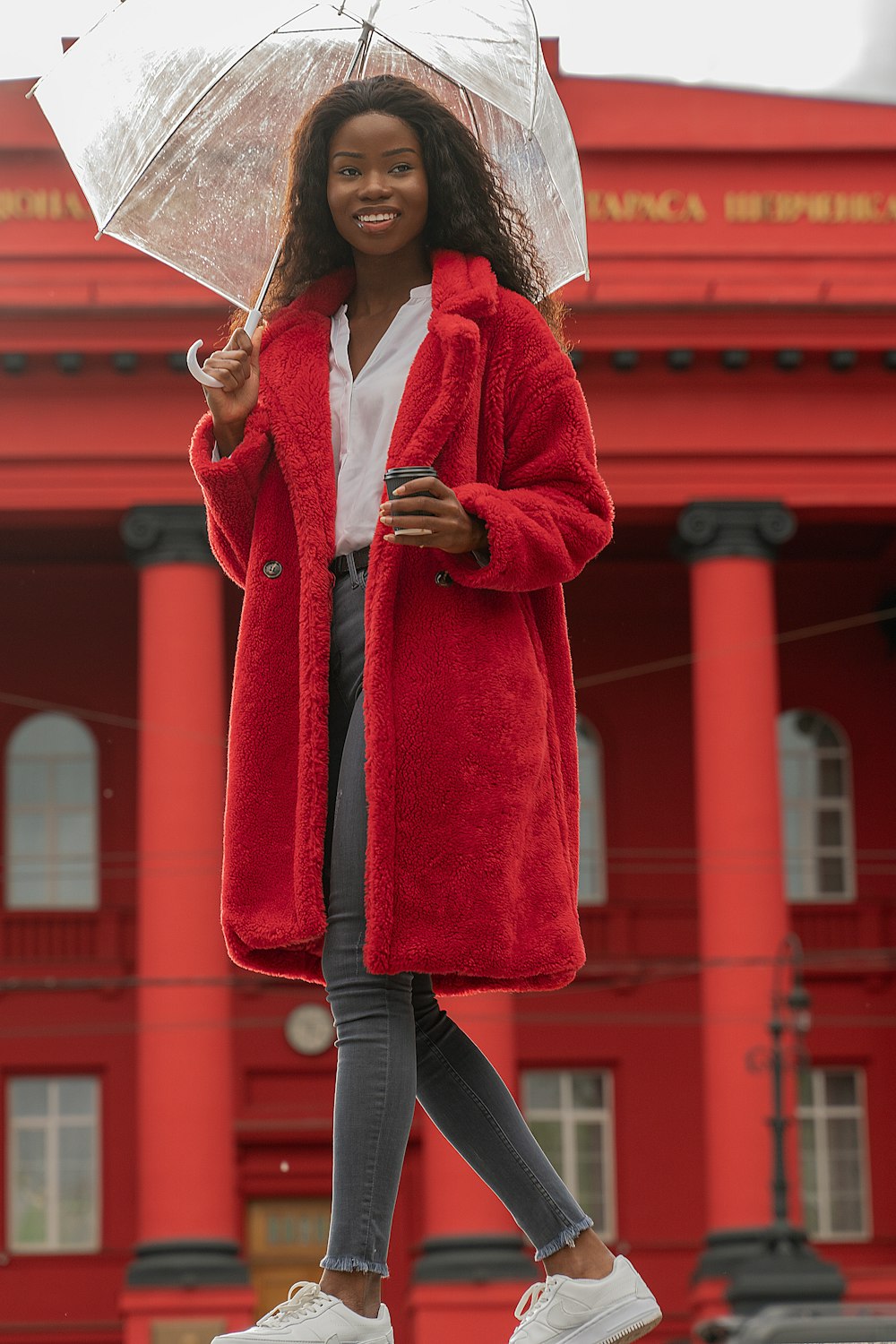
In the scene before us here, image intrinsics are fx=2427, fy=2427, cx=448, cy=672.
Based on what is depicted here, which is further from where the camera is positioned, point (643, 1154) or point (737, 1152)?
point (643, 1154)

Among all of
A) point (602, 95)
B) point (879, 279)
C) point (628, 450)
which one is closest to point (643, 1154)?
point (628, 450)

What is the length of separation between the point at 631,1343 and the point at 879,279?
18.1 meters

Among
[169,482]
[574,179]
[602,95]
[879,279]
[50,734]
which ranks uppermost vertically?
[602,95]

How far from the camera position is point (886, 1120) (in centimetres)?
2223

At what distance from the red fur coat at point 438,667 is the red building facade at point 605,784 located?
50.1 feet

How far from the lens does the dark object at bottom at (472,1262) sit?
1847 centimetres

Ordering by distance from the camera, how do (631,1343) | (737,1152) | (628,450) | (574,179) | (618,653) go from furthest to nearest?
(618,653) < (628,450) < (737,1152) < (574,179) < (631,1343)

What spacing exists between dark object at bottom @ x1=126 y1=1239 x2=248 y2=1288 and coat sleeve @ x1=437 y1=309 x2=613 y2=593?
15894mm

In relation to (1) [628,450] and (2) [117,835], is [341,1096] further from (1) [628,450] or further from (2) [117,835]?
(2) [117,835]

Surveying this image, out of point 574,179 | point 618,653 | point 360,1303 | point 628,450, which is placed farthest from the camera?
point 618,653

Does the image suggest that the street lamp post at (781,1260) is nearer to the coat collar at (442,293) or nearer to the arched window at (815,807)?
the arched window at (815,807)

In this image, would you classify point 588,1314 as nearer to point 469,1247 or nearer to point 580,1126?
point 469,1247

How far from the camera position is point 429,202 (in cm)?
350

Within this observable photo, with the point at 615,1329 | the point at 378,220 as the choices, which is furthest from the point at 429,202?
the point at 615,1329
